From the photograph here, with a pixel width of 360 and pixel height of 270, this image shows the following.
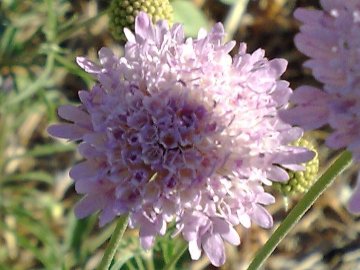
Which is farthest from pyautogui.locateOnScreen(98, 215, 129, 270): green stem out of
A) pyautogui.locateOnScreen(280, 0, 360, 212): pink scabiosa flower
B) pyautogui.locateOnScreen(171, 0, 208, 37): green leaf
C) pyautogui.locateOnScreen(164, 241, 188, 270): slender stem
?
pyautogui.locateOnScreen(171, 0, 208, 37): green leaf

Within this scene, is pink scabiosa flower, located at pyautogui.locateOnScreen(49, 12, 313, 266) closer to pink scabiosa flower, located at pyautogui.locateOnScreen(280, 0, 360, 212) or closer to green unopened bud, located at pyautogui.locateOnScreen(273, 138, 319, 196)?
pink scabiosa flower, located at pyautogui.locateOnScreen(280, 0, 360, 212)

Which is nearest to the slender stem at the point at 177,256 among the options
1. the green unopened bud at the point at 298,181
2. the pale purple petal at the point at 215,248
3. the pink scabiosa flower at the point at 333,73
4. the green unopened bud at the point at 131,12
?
the pale purple petal at the point at 215,248

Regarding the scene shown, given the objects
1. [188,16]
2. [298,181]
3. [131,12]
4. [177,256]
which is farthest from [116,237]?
[188,16]

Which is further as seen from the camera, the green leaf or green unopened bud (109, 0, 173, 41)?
A: the green leaf

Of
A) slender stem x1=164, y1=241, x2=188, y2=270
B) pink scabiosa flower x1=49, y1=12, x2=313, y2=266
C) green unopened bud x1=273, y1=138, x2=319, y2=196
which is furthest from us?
green unopened bud x1=273, y1=138, x2=319, y2=196

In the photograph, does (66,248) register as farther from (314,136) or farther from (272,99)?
(272,99)

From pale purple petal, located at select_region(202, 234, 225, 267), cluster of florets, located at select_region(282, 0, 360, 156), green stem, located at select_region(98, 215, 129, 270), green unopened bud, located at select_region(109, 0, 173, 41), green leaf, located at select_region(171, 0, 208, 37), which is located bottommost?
green leaf, located at select_region(171, 0, 208, 37)
